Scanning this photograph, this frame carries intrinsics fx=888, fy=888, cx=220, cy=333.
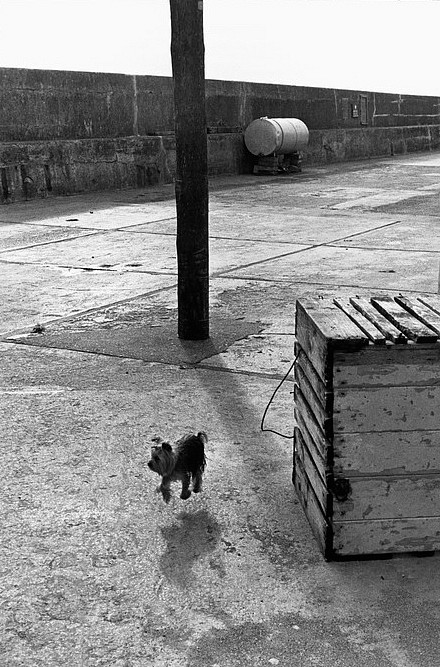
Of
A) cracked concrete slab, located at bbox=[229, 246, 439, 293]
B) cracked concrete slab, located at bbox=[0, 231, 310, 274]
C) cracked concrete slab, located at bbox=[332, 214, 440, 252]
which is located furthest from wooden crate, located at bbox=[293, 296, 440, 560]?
cracked concrete slab, located at bbox=[332, 214, 440, 252]

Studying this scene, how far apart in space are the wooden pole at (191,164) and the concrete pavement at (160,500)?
30 centimetres

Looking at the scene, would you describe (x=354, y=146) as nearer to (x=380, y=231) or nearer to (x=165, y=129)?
(x=165, y=129)

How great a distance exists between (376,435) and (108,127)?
15.9m

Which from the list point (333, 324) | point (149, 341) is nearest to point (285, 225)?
point (149, 341)

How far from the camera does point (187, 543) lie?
351 centimetres

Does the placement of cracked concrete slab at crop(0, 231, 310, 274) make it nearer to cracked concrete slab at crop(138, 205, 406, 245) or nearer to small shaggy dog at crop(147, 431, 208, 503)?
cracked concrete slab at crop(138, 205, 406, 245)

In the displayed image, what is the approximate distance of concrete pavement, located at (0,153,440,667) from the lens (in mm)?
2889

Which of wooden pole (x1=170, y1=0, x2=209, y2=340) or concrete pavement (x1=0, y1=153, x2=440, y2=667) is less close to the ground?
wooden pole (x1=170, y1=0, x2=209, y2=340)

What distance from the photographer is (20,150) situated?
15602 mm

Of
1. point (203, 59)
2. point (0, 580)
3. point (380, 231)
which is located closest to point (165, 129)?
point (380, 231)

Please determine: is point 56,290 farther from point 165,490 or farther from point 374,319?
point 374,319

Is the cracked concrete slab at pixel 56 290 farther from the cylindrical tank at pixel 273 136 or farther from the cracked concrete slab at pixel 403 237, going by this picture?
the cylindrical tank at pixel 273 136

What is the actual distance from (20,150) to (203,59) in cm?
1025

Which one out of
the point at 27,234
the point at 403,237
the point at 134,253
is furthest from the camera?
the point at 27,234
